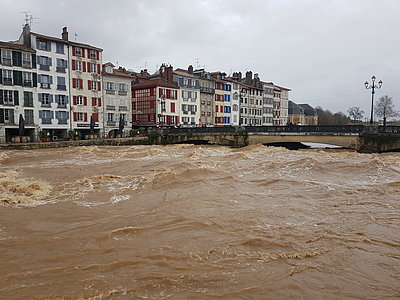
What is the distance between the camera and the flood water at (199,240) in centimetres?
592

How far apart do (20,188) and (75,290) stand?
986 cm

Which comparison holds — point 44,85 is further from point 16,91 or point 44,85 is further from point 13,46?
point 13,46

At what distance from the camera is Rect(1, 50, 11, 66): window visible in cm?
3820

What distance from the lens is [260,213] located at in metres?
10.4

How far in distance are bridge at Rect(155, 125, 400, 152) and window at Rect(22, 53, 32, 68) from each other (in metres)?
17.3

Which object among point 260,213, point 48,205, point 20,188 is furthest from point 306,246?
point 20,188

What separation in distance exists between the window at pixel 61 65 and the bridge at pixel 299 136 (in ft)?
47.8

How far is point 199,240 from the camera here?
8.18 meters

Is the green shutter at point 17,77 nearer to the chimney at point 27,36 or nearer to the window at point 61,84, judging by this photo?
the chimney at point 27,36

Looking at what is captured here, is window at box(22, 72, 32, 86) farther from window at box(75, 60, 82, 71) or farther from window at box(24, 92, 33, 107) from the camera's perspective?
window at box(75, 60, 82, 71)

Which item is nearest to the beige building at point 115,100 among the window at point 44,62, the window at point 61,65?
the window at point 61,65

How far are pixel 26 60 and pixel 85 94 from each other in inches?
348

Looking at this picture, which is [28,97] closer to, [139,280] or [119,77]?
[119,77]

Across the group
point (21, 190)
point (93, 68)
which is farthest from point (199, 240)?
point (93, 68)
